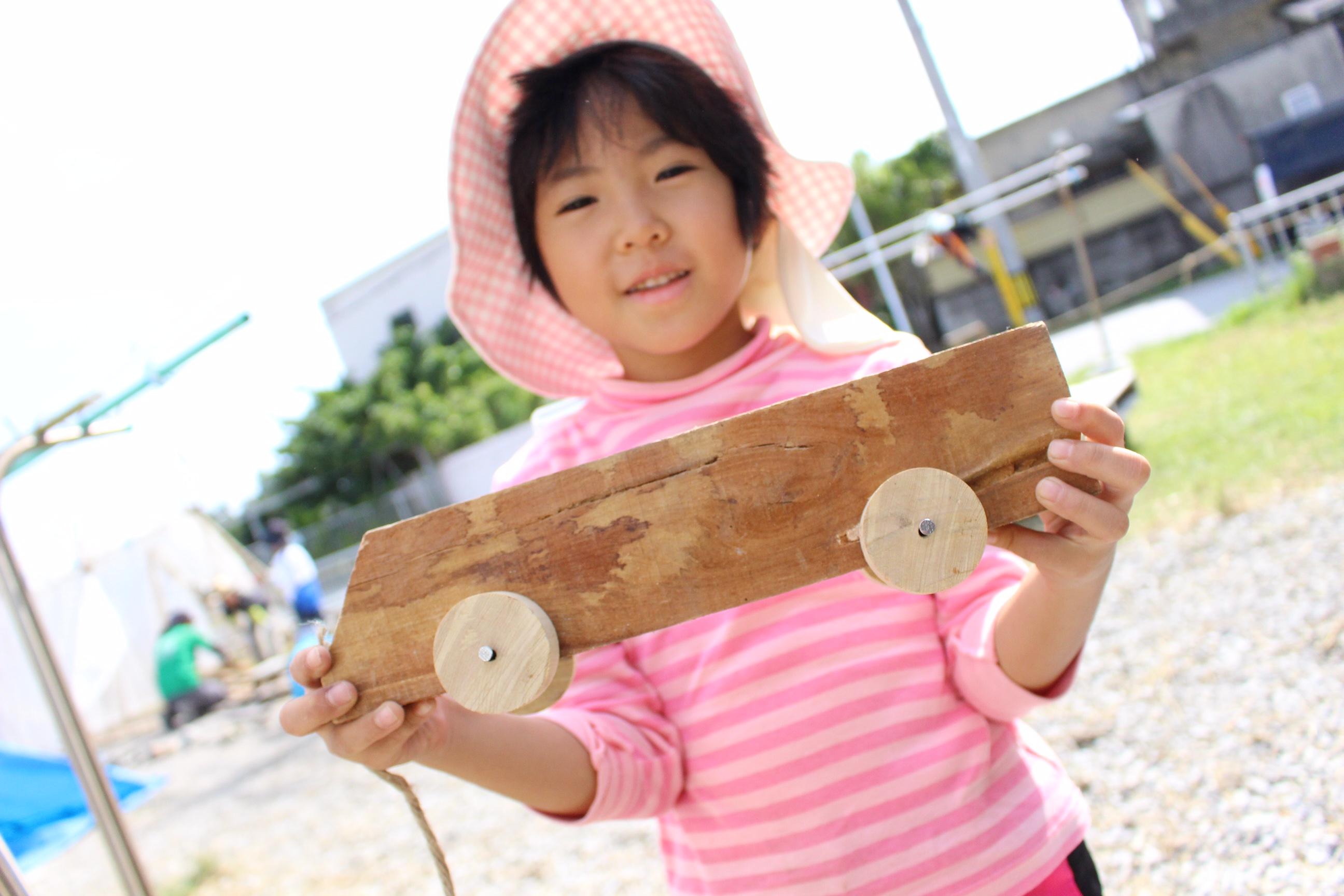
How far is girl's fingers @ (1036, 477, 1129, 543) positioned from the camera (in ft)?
2.51

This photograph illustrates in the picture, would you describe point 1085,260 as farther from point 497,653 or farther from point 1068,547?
point 497,653

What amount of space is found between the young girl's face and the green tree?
10445 millimetres

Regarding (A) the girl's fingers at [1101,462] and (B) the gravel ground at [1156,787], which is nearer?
(A) the girl's fingers at [1101,462]

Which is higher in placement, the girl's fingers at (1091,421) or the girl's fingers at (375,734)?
the girl's fingers at (1091,421)

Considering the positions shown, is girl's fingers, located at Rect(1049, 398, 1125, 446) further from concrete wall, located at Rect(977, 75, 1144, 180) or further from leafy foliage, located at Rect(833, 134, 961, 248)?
leafy foliage, located at Rect(833, 134, 961, 248)

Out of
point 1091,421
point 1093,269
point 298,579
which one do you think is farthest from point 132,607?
point 1091,421

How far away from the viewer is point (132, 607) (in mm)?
9242

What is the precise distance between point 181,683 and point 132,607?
2293 mm

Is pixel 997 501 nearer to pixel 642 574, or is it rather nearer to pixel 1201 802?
pixel 642 574

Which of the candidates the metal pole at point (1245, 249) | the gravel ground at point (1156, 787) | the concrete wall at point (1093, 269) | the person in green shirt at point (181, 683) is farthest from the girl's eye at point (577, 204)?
the person in green shirt at point (181, 683)

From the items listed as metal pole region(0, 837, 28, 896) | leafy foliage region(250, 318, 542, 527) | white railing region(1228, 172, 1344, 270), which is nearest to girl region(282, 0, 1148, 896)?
metal pole region(0, 837, 28, 896)

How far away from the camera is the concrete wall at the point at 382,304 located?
16.2m

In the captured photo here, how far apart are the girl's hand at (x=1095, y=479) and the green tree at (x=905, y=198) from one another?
35.1 ft

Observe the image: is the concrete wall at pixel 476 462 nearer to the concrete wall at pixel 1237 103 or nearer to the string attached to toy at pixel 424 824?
the concrete wall at pixel 1237 103
